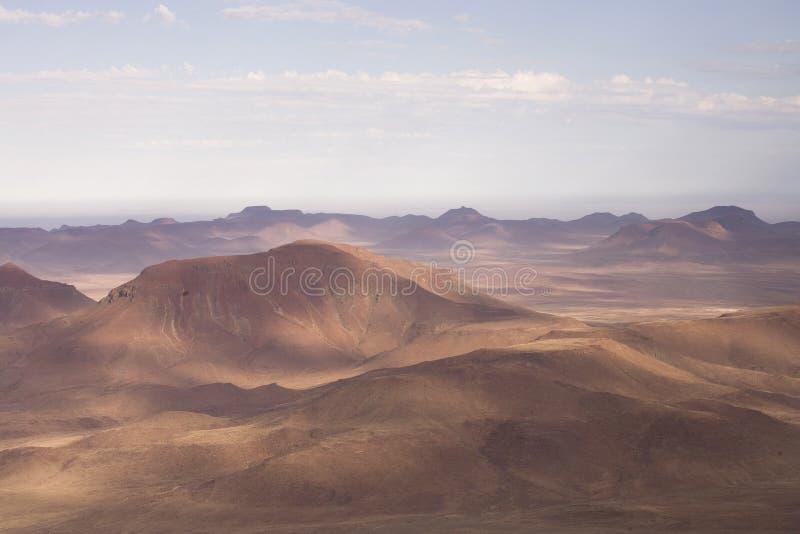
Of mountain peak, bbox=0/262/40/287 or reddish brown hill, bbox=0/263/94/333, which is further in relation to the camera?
mountain peak, bbox=0/262/40/287

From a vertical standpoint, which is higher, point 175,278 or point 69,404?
point 175,278

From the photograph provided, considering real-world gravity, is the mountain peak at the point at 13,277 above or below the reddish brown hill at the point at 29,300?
above

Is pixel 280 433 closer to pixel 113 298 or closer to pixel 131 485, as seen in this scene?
pixel 131 485

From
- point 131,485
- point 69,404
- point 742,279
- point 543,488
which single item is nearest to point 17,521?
point 131,485

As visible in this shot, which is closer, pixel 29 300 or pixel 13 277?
pixel 29 300

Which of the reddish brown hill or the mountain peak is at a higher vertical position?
the mountain peak

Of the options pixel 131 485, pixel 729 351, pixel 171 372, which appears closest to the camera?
pixel 131 485

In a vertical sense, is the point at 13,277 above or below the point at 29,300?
above

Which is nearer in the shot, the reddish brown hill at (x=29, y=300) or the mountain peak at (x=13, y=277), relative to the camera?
the reddish brown hill at (x=29, y=300)
